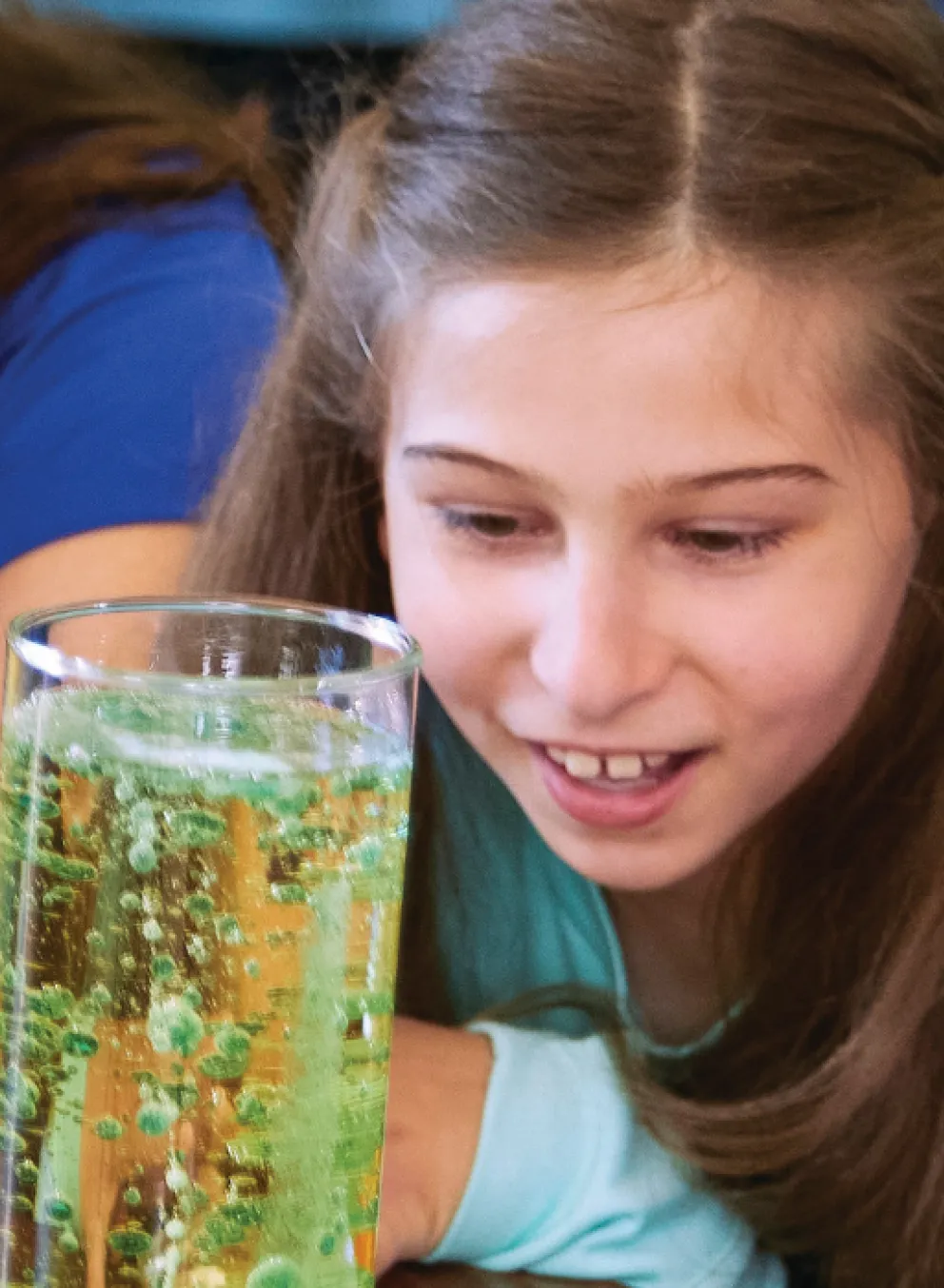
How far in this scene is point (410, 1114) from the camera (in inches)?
33.5

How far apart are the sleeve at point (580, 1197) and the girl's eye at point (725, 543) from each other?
0.31 metres

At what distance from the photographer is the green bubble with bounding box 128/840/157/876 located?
0.49 metres

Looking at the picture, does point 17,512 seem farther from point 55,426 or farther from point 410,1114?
point 410,1114

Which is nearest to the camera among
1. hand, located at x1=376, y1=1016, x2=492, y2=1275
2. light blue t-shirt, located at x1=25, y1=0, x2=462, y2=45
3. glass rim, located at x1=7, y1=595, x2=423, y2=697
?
glass rim, located at x1=7, y1=595, x2=423, y2=697

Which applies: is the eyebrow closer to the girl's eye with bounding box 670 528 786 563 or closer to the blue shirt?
the girl's eye with bounding box 670 528 786 563

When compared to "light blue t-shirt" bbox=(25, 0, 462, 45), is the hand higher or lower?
lower

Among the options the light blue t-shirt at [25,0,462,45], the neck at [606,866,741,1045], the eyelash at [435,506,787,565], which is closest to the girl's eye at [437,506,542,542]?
the eyelash at [435,506,787,565]

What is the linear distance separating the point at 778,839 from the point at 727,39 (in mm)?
568

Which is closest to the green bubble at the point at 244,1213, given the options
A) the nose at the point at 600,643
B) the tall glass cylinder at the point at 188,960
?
the tall glass cylinder at the point at 188,960

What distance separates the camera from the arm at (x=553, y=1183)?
81 cm

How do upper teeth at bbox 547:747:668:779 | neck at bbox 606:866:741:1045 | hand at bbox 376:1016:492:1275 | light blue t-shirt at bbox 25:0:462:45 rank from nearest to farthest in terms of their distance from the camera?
hand at bbox 376:1016:492:1275
upper teeth at bbox 547:747:668:779
neck at bbox 606:866:741:1045
light blue t-shirt at bbox 25:0:462:45

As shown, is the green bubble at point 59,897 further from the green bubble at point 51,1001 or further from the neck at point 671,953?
the neck at point 671,953

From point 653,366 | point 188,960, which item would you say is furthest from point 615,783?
point 188,960

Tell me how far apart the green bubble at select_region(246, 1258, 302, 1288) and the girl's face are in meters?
0.39
